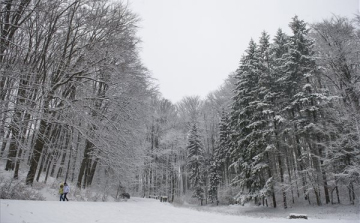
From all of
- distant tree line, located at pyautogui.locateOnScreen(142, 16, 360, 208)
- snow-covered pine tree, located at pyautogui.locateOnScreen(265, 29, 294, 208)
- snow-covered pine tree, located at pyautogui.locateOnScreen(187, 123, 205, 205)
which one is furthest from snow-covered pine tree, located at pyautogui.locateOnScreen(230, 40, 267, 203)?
snow-covered pine tree, located at pyautogui.locateOnScreen(187, 123, 205, 205)

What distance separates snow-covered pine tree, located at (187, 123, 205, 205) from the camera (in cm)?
3472

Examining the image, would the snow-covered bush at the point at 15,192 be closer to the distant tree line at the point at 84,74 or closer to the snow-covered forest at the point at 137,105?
the snow-covered forest at the point at 137,105

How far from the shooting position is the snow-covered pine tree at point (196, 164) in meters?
34.7

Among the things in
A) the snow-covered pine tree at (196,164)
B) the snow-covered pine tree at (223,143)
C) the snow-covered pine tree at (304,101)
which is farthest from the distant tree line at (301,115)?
the snow-covered pine tree at (196,164)

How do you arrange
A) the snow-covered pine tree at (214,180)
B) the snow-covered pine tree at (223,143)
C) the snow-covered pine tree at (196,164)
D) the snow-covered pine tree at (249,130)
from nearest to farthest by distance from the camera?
the snow-covered pine tree at (249,130), the snow-covered pine tree at (223,143), the snow-covered pine tree at (214,180), the snow-covered pine tree at (196,164)

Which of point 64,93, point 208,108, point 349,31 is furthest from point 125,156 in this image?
point 208,108

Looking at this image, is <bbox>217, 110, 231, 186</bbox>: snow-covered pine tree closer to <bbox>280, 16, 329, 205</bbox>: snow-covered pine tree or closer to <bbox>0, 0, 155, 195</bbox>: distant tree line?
<bbox>280, 16, 329, 205</bbox>: snow-covered pine tree

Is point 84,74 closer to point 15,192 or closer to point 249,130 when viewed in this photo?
point 15,192

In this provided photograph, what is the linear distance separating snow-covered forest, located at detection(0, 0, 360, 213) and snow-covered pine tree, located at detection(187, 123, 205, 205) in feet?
15.7

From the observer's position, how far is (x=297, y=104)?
20.5m

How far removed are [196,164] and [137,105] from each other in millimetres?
24112

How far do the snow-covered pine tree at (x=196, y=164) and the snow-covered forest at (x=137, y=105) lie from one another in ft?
15.7

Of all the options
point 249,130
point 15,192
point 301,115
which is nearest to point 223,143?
point 249,130

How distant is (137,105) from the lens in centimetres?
1444
